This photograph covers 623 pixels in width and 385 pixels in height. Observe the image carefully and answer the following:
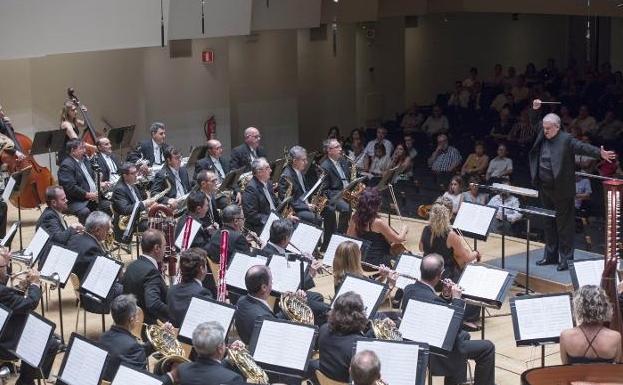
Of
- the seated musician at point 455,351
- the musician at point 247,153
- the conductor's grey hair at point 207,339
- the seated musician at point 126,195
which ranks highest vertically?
the musician at point 247,153

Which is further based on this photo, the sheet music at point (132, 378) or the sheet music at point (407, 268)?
the sheet music at point (407, 268)

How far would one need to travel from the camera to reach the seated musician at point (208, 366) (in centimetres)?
600

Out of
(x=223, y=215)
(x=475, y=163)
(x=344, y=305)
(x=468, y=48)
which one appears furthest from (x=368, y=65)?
(x=344, y=305)

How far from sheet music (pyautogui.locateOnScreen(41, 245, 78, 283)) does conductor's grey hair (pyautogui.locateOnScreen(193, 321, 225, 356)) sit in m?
2.63

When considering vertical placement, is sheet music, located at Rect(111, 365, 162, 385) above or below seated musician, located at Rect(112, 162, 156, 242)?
below

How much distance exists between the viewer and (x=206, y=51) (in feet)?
56.2

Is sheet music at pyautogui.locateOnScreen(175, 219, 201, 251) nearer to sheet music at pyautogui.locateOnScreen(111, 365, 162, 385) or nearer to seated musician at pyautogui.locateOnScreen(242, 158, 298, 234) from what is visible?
seated musician at pyautogui.locateOnScreen(242, 158, 298, 234)

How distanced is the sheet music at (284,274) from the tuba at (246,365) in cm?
155

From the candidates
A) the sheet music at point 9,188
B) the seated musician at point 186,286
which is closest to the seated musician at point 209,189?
the sheet music at point 9,188

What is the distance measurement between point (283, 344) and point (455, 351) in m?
1.39

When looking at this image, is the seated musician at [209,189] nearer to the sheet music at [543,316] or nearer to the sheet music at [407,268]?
the sheet music at [407,268]

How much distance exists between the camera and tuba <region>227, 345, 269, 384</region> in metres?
6.45

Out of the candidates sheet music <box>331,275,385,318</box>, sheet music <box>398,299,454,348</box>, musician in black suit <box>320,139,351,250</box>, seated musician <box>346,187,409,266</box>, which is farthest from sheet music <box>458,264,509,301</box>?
musician in black suit <box>320,139,351,250</box>

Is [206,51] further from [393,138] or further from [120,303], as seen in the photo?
[120,303]
